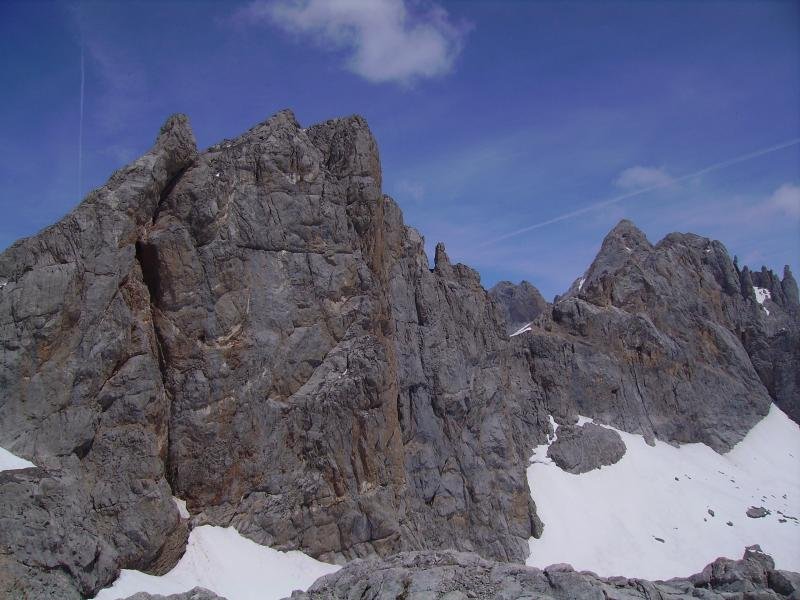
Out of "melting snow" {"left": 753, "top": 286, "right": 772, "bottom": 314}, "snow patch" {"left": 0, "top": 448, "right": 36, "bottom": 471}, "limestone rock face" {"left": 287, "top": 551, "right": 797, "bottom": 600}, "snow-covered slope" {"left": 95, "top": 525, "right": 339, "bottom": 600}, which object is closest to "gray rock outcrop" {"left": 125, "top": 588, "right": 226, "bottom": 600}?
"snow-covered slope" {"left": 95, "top": 525, "right": 339, "bottom": 600}

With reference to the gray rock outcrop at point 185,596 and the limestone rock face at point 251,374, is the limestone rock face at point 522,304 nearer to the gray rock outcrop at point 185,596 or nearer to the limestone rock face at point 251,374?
the limestone rock face at point 251,374

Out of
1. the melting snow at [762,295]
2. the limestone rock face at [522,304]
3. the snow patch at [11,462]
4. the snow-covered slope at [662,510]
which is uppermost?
the limestone rock face at [522,304]

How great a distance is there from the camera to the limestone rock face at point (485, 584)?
1922 centimetres

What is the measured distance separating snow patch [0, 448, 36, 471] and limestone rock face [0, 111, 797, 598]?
1.09 feet

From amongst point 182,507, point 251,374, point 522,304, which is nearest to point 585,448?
point 251,374

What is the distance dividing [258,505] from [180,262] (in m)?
10.7

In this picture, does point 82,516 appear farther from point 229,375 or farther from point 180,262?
point 180,262

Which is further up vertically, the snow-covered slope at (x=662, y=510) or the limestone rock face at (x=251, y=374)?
the limestone rock face at (x=251, y=374)

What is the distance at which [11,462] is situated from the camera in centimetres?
1992

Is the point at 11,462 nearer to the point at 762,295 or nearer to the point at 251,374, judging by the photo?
the point at 251,374

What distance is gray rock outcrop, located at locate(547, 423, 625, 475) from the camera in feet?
148

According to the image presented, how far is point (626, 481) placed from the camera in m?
45.4

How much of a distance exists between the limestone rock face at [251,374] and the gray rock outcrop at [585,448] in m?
2.10

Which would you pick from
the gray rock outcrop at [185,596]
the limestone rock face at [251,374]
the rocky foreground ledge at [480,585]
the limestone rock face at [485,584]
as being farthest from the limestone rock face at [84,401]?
the limestone rock face at [485,584]
